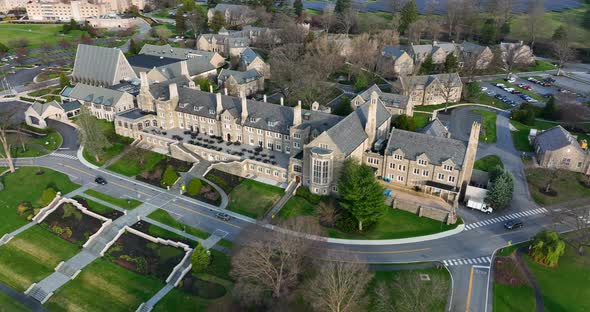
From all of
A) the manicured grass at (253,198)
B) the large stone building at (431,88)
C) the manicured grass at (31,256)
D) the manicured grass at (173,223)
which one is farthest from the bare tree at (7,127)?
the large stone building at (431,88)

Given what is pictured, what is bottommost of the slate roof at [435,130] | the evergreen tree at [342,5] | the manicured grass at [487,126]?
the manicured grass at [487,126]

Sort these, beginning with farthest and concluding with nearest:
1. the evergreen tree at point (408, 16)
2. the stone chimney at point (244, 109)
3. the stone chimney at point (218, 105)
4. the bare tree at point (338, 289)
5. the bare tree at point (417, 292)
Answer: the evergreen tree at point (408, 16) → the stone chimney at point (218, 105) → the stone chimney at point (244, 109) → the bare tree at point (417, 292) → the bare tree at point (338, 289)

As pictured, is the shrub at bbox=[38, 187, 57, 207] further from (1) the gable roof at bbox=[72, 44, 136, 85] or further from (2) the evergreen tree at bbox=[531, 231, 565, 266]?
(2) the evergreen tree at bbox=[531, 231, 565, 266]

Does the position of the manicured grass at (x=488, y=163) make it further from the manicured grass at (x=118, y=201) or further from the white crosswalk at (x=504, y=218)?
the manicured grass at (x=118, y=201)

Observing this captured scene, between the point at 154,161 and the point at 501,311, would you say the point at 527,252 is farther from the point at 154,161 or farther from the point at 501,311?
the point at 154,161

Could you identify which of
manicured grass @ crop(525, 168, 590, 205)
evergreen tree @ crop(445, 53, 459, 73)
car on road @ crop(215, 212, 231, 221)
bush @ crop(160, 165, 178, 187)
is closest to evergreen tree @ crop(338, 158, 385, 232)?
car on road @ crop(215, 212, 231, 221)

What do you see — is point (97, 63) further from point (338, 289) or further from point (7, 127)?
point (338, 289)

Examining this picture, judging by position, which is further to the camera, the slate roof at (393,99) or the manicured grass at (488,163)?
the slate roof at (393,99)

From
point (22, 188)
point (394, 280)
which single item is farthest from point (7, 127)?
point (394, 280)
